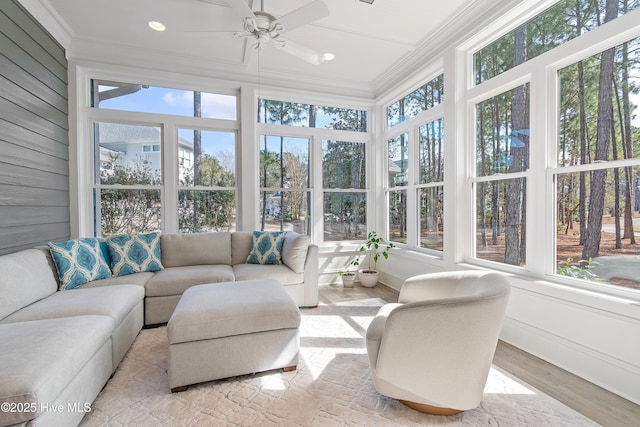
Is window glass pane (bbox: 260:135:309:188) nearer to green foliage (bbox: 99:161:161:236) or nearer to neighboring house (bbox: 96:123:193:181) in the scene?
neighboring house (bbox: 96:123:193:181)

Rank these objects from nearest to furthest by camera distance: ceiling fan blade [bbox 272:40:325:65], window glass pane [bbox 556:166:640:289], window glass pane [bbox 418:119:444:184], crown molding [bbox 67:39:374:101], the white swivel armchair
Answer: the white swivel armchair → window glass pane [bbox 556:166:640:289] → ceiling fan blade [bbox 272:40:325:65] → crown molding [bbox 67:39:374:101] → window glass pane [bbox 418:119:444:184]

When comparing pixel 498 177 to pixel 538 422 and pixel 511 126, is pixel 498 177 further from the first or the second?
pixel 538 422

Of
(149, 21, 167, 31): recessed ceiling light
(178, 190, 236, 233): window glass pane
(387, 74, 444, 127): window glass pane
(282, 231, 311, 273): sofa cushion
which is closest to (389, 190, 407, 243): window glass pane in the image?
(387, 74, 444, 127): window glass pane

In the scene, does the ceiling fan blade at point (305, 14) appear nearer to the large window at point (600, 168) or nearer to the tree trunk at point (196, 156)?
the large window at point (600, 168)

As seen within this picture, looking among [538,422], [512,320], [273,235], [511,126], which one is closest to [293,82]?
[273,235]

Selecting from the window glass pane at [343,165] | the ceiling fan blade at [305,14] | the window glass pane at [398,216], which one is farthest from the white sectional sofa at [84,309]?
the ceiling fan blade at [305,14]

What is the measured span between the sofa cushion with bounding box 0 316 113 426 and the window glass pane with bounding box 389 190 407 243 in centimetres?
356

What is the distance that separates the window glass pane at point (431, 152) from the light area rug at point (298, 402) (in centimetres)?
230

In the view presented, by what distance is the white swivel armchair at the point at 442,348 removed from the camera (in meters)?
1.44

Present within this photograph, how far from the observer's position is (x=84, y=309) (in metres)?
1.98

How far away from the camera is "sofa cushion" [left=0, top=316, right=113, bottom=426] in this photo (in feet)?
3.80

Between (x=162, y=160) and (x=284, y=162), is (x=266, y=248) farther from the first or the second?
(x=162, y=160)

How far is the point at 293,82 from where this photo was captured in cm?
422

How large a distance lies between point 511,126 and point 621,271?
4.59ft
